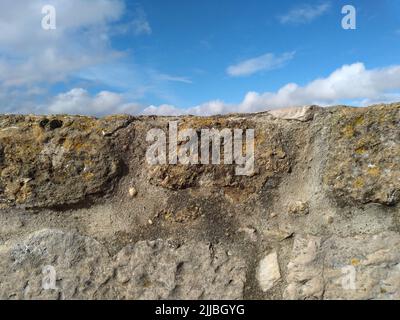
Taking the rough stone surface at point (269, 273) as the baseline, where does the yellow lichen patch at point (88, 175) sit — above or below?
above

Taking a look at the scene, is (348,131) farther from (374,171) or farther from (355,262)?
(355,262)

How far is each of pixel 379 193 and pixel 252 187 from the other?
0.39 m

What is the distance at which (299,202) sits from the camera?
142 cm

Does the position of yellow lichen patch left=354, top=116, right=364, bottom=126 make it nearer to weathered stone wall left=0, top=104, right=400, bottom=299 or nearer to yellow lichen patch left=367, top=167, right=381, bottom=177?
weathered stone wall left=0, top=104, right=400, bottom=299

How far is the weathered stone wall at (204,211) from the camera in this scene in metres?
1.36

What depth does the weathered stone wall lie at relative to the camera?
1.36 meters

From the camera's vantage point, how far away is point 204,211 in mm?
1431

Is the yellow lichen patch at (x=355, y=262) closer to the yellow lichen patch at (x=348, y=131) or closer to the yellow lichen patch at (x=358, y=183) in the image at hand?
the yellow lichen patch at (x=358, y=183)

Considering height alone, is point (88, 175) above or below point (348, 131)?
below

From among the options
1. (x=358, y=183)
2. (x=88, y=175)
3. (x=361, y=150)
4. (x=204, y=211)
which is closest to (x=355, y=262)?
(x=358, y=183)

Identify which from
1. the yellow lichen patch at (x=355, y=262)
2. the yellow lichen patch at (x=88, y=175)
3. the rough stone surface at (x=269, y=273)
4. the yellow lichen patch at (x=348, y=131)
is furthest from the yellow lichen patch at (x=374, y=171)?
the yellow lichen patch at (x=88, y=175)

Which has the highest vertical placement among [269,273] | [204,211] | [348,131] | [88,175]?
[348,131]

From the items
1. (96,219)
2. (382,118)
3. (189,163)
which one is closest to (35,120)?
(96,219)
